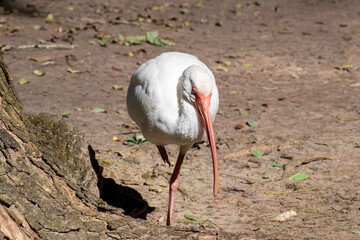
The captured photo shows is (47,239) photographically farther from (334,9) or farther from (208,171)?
(334,9)

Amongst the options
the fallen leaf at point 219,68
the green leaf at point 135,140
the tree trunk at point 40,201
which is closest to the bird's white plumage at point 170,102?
the tree trunk at point 40,201

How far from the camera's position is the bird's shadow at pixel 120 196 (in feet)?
13.1

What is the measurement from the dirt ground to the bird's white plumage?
0.72 m

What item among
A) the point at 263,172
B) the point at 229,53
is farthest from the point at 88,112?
the point at 229,53

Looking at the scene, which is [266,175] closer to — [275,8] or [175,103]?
[175,103]

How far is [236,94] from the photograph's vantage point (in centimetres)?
649

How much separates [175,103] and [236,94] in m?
3.10

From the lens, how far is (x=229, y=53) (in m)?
→ 7.87

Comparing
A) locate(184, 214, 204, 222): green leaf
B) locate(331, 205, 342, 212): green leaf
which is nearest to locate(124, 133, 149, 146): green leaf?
locate(184, 214, 204, 222): green leaf

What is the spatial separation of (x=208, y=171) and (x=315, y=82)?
2.92 meters

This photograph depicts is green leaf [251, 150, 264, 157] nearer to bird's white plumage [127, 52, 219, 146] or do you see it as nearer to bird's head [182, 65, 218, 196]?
bird's white plumage [127, 52, 219, 146]

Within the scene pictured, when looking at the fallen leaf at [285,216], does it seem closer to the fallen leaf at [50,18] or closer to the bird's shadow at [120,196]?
the bird's shadow at [120,196]

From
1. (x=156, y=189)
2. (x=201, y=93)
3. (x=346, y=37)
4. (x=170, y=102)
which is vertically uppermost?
(x=201, y=93)

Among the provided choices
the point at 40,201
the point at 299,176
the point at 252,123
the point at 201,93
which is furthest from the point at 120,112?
the point at 40,201
